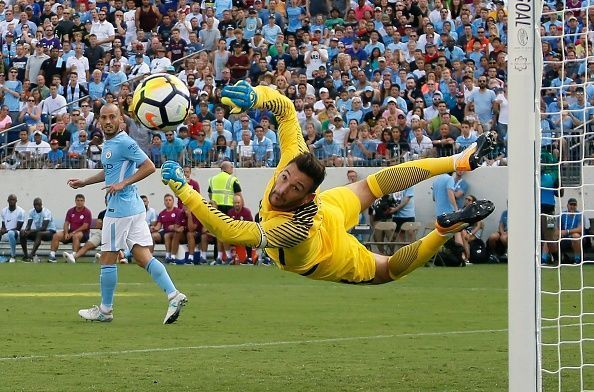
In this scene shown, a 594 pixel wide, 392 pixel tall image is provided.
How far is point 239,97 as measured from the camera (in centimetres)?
944

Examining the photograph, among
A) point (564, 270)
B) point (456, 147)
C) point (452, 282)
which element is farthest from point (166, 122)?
point (456, 147)

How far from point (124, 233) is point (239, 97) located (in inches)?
192

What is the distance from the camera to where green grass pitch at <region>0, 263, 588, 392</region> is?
9461mm

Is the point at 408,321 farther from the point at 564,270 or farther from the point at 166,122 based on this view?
the point at 564,270

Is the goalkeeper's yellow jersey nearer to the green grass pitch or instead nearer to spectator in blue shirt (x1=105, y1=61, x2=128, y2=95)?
the green grass pitch

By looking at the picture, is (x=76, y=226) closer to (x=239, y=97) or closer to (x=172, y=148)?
(x=172, y=148)

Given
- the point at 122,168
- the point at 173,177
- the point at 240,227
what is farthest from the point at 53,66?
the point at 173,177

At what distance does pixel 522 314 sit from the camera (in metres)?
7.41

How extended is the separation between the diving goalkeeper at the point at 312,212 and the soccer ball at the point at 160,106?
1.48 metres

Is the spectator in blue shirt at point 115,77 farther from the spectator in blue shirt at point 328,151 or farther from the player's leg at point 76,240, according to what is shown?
the spectator in blue shirt at point 328,151

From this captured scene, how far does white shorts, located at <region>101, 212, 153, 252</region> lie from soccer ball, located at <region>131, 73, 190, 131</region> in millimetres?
2565

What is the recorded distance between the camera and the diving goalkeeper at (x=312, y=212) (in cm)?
897

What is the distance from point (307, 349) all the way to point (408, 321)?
9.22 feet

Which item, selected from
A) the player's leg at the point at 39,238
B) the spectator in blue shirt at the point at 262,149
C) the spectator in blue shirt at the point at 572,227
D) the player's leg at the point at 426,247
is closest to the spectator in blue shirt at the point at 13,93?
the player's leg at the point at 39,238
